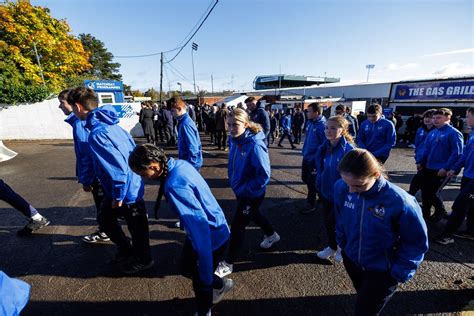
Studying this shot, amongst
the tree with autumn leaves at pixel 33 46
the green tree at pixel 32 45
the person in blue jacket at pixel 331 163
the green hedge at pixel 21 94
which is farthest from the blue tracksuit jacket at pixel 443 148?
the green tree at pixel 32 45

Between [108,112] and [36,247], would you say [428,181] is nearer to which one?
[108,112]

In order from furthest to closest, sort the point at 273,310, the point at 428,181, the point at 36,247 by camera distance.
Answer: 1. the point at 428,181
2. the point at 36,247
3. the point at 273,310

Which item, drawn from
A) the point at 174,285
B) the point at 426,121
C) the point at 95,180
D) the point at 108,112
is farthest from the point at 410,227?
the point at 426,121

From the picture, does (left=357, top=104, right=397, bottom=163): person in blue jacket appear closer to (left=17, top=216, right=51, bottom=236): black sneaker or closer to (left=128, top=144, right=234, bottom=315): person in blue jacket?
(left=128, top=144, right=234, bottom=315): person in blue jacket

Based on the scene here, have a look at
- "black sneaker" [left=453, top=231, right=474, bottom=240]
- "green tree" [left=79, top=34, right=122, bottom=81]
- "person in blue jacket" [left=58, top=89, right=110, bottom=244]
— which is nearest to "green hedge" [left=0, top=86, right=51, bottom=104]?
"person in blue jacket" [left=58, top=89, right=110, bottom=244]

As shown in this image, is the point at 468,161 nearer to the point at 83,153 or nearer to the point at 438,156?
the point at 438,156

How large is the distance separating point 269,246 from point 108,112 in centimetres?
264

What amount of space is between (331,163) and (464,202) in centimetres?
196

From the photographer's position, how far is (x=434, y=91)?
43.0 feet

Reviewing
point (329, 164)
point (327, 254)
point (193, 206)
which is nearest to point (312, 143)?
point (329, 164)

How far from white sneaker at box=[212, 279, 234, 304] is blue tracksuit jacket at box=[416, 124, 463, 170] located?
11.8ft

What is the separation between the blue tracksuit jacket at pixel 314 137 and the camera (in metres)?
4.23

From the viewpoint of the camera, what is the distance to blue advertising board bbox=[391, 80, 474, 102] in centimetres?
1187

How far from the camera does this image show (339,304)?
7.81 ft
